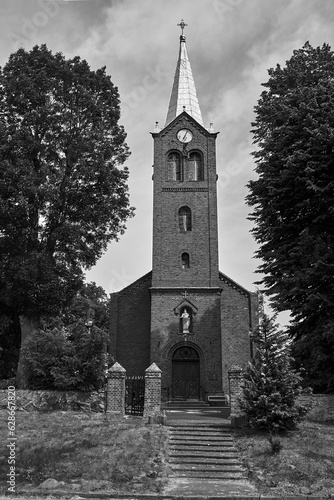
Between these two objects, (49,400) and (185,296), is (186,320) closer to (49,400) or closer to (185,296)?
(185,296)

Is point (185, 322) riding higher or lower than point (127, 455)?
higher

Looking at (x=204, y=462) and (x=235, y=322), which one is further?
(x=235, y=322)

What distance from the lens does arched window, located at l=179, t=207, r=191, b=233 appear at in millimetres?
29984

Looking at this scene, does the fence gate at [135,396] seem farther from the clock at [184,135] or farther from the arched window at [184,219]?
the clock at [184,135]

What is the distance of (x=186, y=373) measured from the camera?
1061 inches

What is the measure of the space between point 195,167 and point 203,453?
69.1 feet

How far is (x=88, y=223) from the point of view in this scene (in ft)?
68.9

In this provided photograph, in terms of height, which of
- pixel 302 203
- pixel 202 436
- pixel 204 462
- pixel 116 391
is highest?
pixel 302 203

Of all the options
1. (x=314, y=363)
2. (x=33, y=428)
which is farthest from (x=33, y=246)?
(x=314, y=363)

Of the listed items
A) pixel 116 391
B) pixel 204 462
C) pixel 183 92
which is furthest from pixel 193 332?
pixel 183 92

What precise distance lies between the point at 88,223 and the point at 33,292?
13.4ft

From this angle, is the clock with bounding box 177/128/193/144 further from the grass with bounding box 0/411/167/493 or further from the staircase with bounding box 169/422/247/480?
the staircase with bounding box 169/422/247/480

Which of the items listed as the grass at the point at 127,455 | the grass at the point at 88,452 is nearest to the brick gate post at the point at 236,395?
the grass at the point at 127,455

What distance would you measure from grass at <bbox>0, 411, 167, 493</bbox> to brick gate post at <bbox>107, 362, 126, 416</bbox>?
44cm
